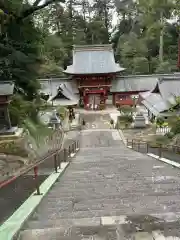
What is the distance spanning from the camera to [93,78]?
41375 mm

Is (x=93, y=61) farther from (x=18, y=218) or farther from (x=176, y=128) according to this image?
(x=18, y=218)

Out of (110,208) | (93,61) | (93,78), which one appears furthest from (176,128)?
(93,61)

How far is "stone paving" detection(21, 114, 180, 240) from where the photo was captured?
405 cm

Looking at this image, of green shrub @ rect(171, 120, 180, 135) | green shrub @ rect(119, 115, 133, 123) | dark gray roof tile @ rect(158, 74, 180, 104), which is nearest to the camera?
green shrub @ rect(171, 120, 180, 135)

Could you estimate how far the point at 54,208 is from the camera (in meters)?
5.39

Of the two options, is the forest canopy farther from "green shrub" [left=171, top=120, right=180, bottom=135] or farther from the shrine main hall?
"green shrub" [left=171, top=120, right=180, bottom=135]

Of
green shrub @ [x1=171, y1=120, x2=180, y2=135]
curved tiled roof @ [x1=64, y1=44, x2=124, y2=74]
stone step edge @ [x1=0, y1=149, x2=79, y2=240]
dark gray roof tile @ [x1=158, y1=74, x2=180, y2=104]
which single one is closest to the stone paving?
stone step edge @ [x1=0, y1=149, x2=79, y2=240]

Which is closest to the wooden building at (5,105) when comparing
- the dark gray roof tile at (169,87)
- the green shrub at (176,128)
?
the green shrub at (176,128)

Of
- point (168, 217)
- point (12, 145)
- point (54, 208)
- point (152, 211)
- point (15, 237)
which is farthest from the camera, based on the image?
point (12, 145)

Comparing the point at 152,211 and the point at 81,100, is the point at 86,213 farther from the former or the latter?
the point at 81,100

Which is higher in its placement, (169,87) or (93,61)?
(93,61)

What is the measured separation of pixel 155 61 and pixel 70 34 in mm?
15890

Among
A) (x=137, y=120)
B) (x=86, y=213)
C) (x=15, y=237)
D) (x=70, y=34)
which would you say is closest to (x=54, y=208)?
(x=86, y=213)

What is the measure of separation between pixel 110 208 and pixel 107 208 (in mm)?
49
